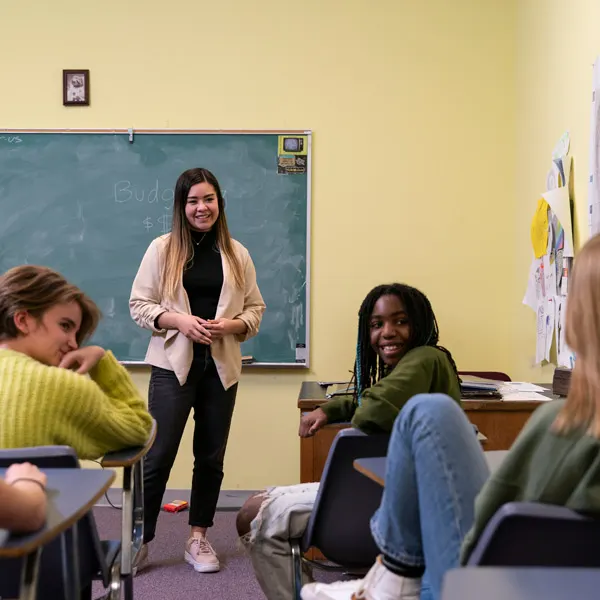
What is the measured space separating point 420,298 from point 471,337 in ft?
5.37

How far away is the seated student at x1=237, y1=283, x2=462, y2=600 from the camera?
71.5 inches

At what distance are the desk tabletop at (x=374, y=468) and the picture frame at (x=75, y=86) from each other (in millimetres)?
3005

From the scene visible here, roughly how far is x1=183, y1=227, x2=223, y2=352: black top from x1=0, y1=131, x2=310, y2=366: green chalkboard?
0.85 metres

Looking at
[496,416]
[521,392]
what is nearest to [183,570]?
[496,416]

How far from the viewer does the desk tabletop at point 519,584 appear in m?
0.68

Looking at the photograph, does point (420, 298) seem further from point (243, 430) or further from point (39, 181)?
point (39, 181)

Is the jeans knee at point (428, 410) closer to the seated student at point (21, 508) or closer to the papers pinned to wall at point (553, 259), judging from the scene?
the seated student at point (21, 508)

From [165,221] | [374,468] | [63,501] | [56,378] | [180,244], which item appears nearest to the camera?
[63,501]

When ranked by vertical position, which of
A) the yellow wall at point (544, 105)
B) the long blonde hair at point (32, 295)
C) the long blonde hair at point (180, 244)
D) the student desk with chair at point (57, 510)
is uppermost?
the yellow wall at point (544, 105)

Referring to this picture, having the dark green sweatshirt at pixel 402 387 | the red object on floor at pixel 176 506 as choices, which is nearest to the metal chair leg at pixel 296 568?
the dark green sweatshirt at pixel 402 387

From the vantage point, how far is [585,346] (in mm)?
980

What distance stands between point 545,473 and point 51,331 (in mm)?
1206

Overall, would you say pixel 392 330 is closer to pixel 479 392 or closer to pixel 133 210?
pixel 479 392

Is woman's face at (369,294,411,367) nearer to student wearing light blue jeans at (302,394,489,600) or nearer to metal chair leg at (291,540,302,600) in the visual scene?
metal chair leg at (291,540,302,600)
